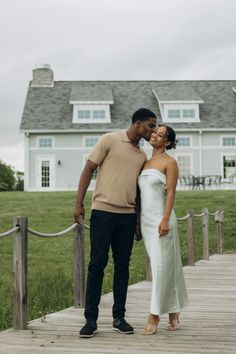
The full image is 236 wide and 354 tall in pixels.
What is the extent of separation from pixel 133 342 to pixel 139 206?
119 centimetres

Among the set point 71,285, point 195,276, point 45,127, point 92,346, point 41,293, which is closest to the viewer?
point 92,346

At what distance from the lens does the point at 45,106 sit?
36.1 metres

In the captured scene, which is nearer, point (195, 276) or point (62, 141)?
point (195, 276)

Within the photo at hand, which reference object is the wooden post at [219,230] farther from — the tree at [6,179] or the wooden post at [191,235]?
the tree at [6,179]

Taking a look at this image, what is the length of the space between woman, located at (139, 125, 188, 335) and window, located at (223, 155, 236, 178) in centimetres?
2994

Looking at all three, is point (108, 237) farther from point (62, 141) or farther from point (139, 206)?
point (62, 141)

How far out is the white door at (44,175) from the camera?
3441 cm

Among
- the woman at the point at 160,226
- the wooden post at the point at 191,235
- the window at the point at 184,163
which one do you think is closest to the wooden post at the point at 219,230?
the wooden post at the point at 191,235

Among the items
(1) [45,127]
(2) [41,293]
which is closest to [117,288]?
(2) [41,293]

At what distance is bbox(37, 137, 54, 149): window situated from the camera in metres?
34.6

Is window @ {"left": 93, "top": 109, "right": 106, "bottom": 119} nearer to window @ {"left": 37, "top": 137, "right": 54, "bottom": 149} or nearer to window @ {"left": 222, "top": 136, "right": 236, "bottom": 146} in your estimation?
window @ {"left": 37, "top": 137, "right": 54, "bottom": 149}

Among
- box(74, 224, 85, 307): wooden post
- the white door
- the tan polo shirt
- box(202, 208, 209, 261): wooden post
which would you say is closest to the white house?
the white door

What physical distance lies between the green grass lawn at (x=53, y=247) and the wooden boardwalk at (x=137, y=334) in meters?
0.94

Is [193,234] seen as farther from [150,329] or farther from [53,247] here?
[150,329]
